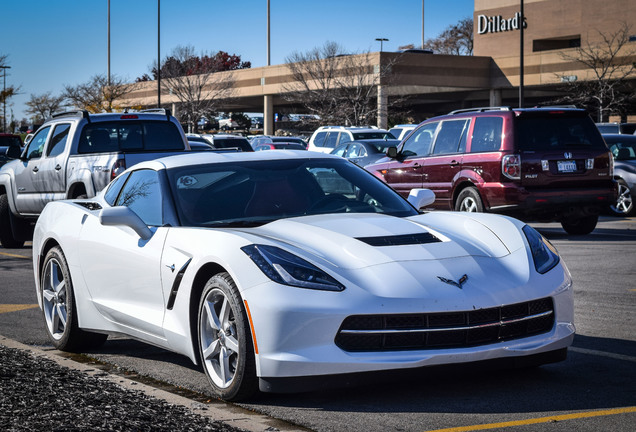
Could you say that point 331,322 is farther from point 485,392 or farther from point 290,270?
point 485,392

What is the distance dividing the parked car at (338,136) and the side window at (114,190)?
64.8ft

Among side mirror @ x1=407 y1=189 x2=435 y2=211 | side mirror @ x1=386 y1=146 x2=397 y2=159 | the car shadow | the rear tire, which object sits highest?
side mirror @ x1=386 y1=146 x2=397 y2=159

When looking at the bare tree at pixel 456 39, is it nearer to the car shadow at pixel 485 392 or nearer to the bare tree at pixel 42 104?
the bare tree at pixel 42 104

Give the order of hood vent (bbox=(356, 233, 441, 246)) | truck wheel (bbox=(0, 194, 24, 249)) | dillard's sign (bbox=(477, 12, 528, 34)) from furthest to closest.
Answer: dillard's sign (bbox=(477, 12, 528, 34))
truck wheel (bbox=(0, 194, 24, 249))
hood vent (bbox=(356, 233, 441, 246))

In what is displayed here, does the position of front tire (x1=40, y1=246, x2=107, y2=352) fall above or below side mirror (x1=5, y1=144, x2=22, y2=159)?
below

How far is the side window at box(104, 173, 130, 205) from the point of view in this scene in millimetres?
7305

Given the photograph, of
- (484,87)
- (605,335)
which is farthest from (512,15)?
(605,335)

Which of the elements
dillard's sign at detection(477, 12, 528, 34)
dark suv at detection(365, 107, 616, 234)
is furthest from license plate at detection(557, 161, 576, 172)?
dillard's sign at detection(477, 12, 528, 34)

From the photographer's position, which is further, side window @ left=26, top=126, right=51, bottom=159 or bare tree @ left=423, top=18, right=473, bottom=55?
bare tree @ left=423, top=18, right=473, bottom=55

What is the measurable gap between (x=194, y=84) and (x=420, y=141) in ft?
184

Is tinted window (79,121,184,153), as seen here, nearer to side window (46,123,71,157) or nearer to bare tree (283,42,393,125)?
side window (46,123,71,157)

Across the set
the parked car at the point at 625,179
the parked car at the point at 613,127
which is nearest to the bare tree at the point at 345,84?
the parked car at the point at 613,127

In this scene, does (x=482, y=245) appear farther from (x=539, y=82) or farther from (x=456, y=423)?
(x=539, y=82)

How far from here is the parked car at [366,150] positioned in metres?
23.3
